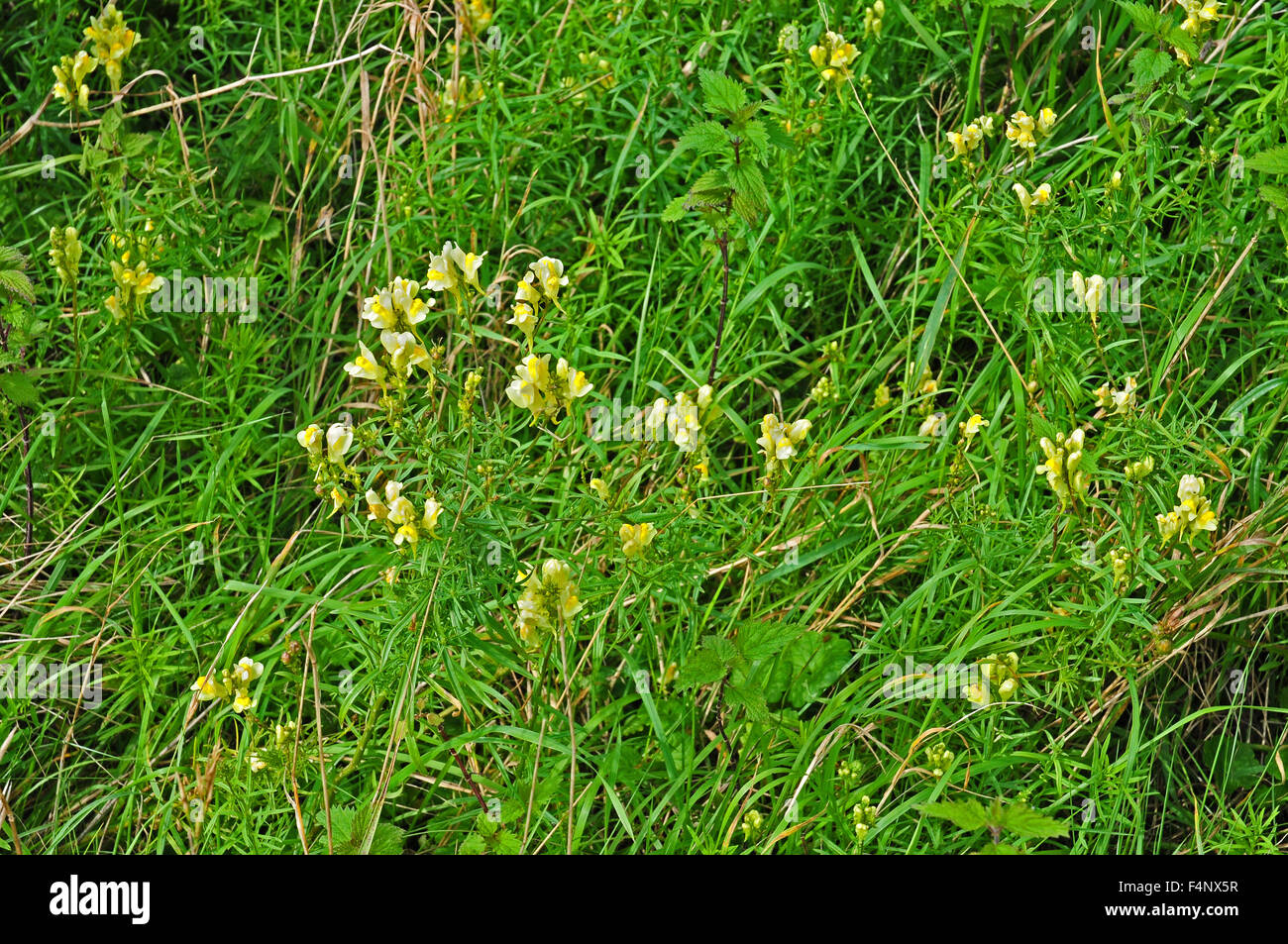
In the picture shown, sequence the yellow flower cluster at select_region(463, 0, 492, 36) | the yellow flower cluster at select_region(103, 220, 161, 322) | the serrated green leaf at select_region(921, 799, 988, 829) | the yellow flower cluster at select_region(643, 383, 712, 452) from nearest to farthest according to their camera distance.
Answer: the serrated green leaf at select_region(921, 799, 988, 829) → the yellow flower cluster at select_region(643, 383, 712, 452) → the yellow flower cluster at select_region(103, 220, 161, 322) → the yellow flower cluster at select_region(463, 0, 492, 36)

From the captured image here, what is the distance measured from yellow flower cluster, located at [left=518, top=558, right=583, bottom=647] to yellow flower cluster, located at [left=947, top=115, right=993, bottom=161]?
4.77 ft

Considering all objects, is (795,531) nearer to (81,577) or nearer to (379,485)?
(379,485)

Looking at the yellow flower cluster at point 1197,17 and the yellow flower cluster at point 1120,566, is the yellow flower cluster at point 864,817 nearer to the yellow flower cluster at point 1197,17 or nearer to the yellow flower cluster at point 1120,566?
the yellow flower cluster at point 1120,566

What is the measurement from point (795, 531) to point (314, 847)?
1.24m

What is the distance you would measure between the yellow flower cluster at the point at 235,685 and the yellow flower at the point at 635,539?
823 mm

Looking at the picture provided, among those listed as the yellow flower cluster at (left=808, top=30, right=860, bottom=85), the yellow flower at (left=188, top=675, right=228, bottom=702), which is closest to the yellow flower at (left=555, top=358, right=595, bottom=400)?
the yellow flower at (left=188, top=675, right=228, bottom=702)

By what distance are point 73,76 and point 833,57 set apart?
1.93 meters

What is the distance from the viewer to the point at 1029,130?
8.87 feet

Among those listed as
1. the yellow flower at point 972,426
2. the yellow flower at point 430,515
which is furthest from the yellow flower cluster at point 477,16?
the yellow flower at point 972,426

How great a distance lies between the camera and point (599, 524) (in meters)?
2.51

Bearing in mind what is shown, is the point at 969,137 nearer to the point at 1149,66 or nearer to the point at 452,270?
the point at 1149,66

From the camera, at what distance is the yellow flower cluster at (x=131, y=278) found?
269 centimetres

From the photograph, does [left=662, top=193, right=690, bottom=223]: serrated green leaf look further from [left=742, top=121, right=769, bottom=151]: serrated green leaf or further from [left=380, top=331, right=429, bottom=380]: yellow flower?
[left=380, top=331, right=429, bottom=380]: yellow flower

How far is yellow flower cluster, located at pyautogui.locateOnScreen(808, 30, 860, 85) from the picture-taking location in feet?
9.07
